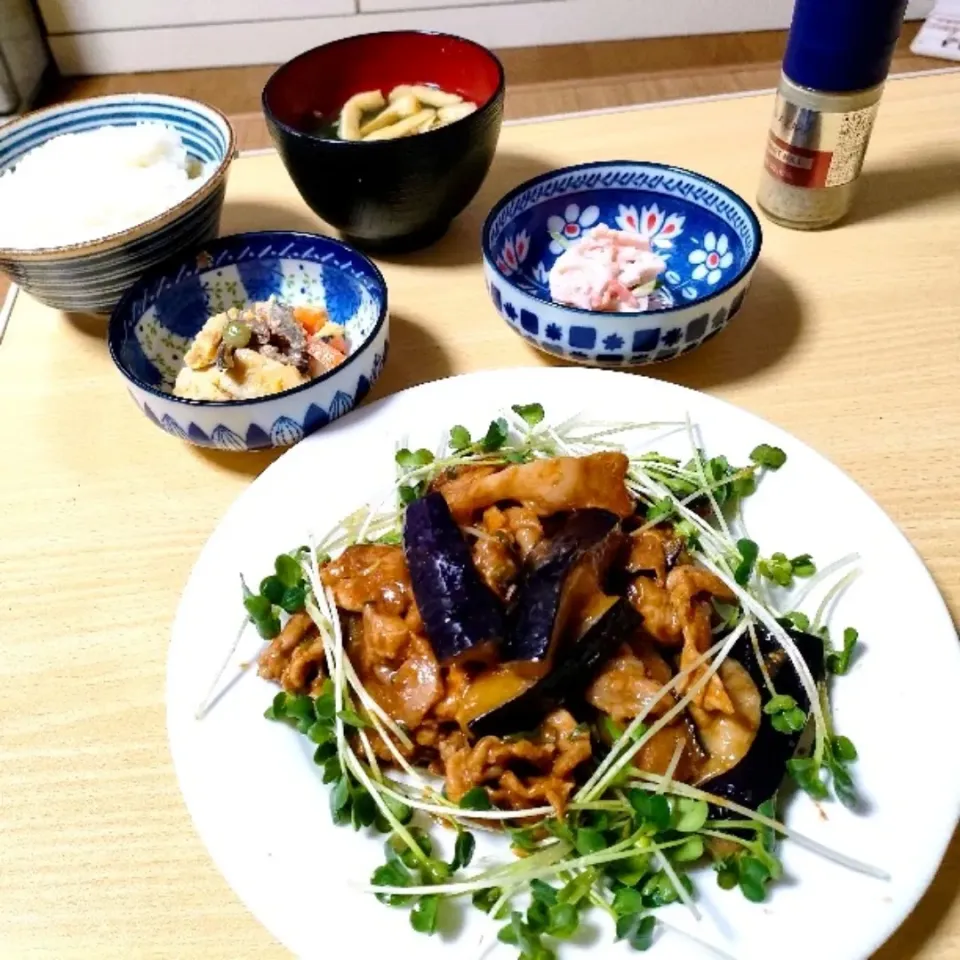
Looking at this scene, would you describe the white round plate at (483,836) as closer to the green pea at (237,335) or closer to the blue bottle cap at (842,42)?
the green pea at (237,335)

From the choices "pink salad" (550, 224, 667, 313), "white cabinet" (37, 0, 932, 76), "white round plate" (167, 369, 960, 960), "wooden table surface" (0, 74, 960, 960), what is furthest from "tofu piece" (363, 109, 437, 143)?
"white cabinet" (37, 0, 932, 76)

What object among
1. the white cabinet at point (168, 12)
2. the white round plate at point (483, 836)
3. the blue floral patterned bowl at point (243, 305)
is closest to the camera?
the white round plate at point (483, 836)

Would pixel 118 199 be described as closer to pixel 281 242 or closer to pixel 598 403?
pixel 281 242

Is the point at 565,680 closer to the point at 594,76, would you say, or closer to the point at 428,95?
the point at 428,95

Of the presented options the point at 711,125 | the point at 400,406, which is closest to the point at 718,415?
the point at 400,406

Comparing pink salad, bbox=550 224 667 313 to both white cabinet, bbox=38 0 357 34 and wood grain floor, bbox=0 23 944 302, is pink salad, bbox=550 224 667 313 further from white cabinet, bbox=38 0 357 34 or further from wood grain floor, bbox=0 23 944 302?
white cabinet, bbox=38 0 357 34

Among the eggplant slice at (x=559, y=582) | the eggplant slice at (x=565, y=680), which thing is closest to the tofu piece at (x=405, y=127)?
the eggplant slice at (x=559, y=582)

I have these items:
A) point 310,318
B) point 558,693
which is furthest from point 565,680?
point 310,318
